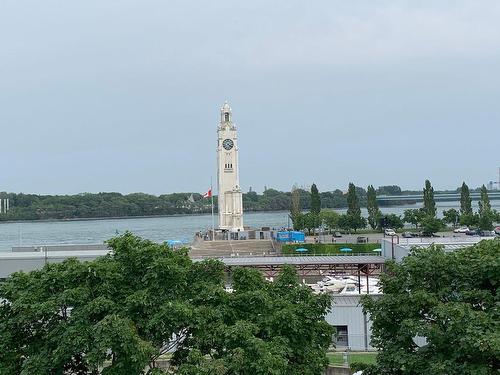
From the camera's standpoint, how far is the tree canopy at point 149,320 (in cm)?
1071

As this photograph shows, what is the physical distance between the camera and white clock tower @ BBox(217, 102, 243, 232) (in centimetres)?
6825

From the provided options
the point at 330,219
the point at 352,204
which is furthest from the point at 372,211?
the point at 330,219

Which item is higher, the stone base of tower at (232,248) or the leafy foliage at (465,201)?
the leafy foliage at (465,201)

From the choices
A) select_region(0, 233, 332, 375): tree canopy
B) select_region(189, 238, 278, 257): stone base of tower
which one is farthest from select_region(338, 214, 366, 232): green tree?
select_region(0, 233, 332, 375): tree canopy

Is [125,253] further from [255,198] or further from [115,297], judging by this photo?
[255,198]

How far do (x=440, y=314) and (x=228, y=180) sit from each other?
58197 mm

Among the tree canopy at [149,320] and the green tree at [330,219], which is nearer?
the tree canopy at [149,320]

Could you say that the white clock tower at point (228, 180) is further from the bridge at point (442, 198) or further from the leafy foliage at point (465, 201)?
the bridge at point (442, 198)

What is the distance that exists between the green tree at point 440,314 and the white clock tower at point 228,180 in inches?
2166

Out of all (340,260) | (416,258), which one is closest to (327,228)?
(340,260)

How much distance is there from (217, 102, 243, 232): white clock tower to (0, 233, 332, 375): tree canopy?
55119mm

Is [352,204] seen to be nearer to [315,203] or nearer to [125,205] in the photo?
[315,203]

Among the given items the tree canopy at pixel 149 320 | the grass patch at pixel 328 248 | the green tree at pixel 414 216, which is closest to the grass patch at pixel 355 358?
the tree canopy at pixel 149 320

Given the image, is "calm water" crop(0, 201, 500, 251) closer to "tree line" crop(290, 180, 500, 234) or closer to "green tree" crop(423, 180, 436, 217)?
"tree line" crop(290, 180, 500, 234)
